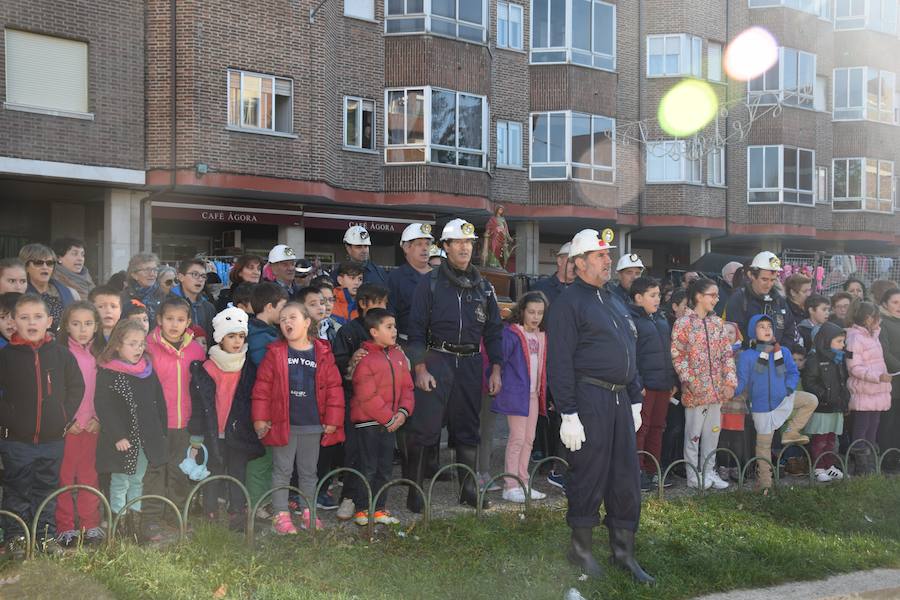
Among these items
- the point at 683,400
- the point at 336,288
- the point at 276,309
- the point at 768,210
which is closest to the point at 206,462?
the point at 276,309

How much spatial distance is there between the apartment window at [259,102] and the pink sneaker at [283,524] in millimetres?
13637

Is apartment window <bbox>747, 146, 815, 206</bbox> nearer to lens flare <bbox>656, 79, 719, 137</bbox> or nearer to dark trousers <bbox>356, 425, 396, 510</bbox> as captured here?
lens flare <bbox>656, 79, 719, 137</bbox>

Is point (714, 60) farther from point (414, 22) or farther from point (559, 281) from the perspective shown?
point (559, 281)

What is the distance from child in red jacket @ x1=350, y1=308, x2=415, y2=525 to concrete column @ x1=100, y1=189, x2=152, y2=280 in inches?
Result: 503

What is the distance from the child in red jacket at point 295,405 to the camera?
6219 millimetres

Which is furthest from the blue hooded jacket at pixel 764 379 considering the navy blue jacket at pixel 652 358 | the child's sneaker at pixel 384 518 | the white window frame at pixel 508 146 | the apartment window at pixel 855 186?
the apartment window at pixel 855 186

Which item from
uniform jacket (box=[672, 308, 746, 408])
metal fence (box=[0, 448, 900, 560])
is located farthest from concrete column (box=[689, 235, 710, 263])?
uniform jacket (box=[672, 308, 746, 408])

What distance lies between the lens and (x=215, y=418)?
626cm

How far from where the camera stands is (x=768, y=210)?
2944 centimetres

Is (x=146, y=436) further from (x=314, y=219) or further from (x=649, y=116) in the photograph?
(x=649, y=116)

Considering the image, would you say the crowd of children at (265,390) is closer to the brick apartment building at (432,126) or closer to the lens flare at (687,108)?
the brick apartment building at (432,126)

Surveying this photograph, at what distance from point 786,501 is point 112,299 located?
5.58 meters

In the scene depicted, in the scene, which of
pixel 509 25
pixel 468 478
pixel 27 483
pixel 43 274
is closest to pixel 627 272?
pixel 468 478

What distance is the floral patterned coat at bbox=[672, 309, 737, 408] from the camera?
808 cm
